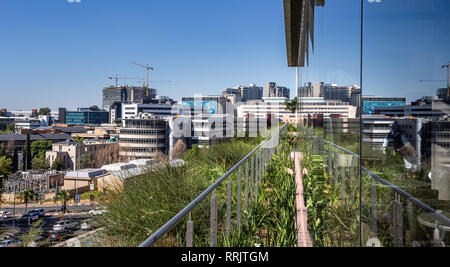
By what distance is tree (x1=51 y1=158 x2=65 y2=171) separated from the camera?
32.6 meters

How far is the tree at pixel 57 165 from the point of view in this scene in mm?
32625

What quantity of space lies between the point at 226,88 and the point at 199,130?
54.3m

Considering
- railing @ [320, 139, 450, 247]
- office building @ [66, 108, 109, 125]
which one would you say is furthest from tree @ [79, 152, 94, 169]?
office building @ [66, 108, 109, 125]

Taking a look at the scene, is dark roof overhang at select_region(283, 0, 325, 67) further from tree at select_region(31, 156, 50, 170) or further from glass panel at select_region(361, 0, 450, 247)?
tree at select_region(31, 156, 50, 170)

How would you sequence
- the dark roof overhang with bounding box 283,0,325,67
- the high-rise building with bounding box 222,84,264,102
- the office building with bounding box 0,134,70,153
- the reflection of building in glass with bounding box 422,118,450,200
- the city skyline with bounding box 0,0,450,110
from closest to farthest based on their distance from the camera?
the reflection of building in glass with bounding box 422,118,450,200 < the dark roof overhang with bounding box 283,0,325,67 < the office building with bounding box 0,134,70,153 < the city skyline with bounding box 0,0,450,110 < the high-rise building with bounding box 222,84,264,102

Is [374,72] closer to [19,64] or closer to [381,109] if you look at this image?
[381,109]

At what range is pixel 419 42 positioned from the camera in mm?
396

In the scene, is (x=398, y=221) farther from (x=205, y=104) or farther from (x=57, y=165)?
(x=205, y=104)

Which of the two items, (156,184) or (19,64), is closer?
(156,184)

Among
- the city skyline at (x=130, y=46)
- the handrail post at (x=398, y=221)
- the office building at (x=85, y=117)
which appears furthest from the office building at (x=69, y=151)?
the office building at (x=85, y=117)

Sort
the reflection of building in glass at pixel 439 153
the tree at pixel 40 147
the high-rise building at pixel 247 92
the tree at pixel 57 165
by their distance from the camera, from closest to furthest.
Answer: the reflection of building in glass at pixel 439 153 → the tree at pixel 57 165 → the tree at pixel 40 147 → the high-rise building at pixel 247 92

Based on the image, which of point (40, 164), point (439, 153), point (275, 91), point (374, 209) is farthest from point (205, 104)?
point (439, 153)

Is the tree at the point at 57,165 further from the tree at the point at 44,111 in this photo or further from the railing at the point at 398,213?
the tree at the point at 44,111

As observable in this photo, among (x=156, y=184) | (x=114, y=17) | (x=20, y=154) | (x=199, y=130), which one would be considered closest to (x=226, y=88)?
(x=114, y=17)
